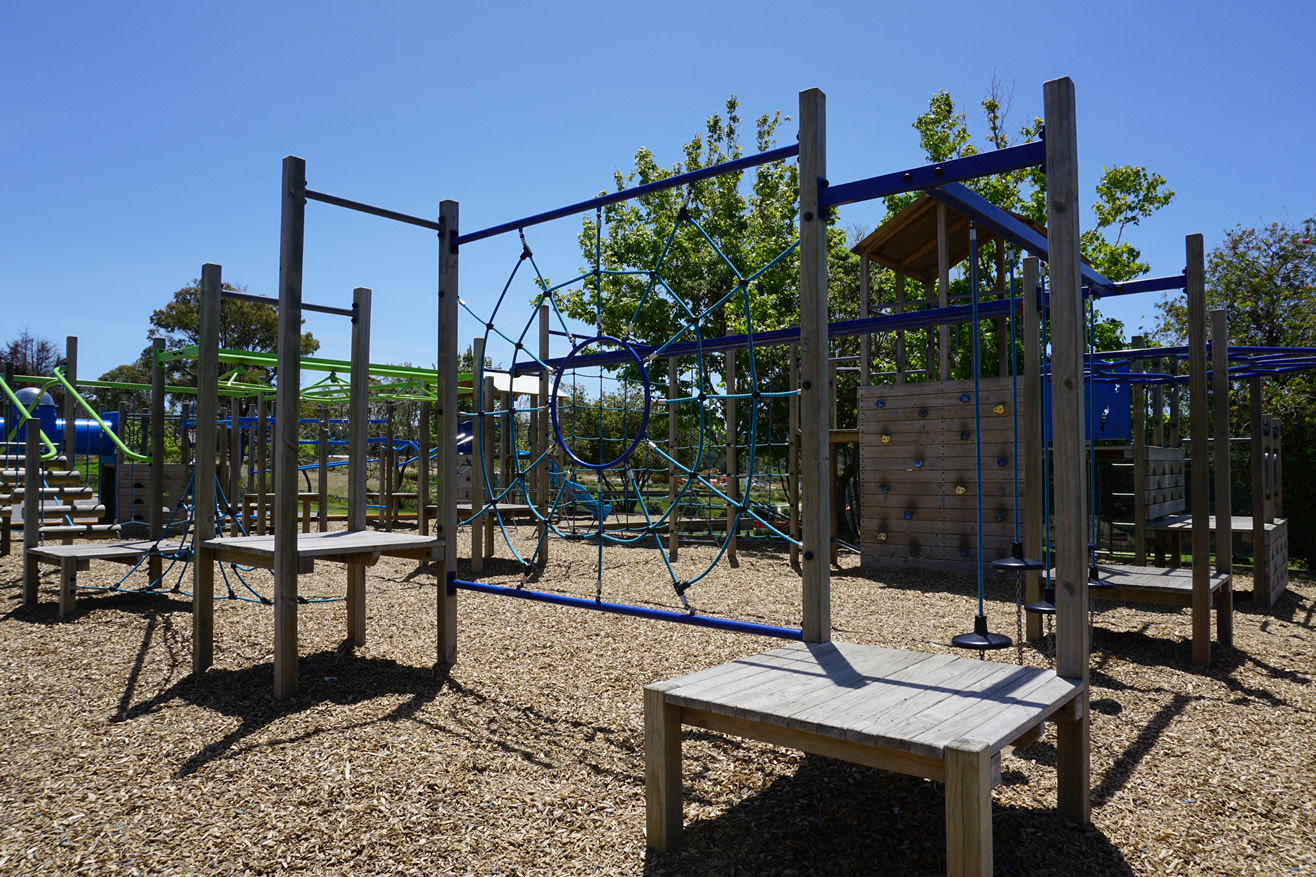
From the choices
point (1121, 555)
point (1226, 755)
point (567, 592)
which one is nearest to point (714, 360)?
point (1121, 555)

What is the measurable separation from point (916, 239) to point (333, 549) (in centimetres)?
898

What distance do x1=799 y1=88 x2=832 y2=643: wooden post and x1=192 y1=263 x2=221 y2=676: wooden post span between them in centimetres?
358

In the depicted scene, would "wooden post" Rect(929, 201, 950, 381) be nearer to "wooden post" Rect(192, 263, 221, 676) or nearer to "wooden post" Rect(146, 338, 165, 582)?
"wooden post" Rect(192, 263, 221, 676)

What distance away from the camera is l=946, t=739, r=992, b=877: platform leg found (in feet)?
7.44

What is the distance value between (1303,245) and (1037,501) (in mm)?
18100

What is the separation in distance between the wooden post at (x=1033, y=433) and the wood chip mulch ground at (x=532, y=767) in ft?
1.64

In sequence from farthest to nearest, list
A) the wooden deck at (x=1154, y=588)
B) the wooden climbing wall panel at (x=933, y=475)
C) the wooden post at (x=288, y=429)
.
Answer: the wooden climbing wall panel at (x=933, y=475) < the wooden deck at (x=1154, y=588) < the wooden post at (x=288, y=429)

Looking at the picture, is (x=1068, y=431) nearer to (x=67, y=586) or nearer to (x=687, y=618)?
(x=687, y=618)

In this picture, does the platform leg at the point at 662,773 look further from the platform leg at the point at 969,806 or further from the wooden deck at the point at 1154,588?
the wooden deck at the point at 1154,588

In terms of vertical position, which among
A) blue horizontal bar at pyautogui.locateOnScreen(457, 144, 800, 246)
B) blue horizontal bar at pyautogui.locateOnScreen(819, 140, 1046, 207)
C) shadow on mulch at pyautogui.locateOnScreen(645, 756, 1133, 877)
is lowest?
shadow on mulch at pyautogui.locateOnScreen(645, 756, 1133, 877)

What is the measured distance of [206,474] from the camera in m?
5.27

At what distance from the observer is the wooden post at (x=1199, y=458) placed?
536 cm

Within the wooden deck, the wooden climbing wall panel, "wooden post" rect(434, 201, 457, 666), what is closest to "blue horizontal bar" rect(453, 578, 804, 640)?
"wooden post" rect(434, 201, 457, 666)

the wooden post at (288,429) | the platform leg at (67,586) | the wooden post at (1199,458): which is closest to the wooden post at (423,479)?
the platform leg at (67,586)
